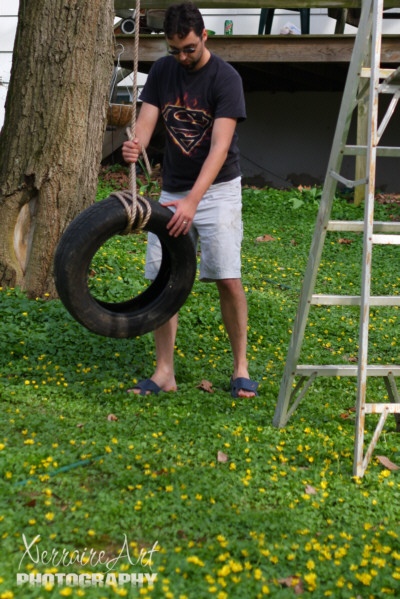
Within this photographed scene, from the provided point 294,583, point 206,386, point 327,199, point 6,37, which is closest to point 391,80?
point 327,199

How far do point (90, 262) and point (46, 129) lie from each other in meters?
2.17

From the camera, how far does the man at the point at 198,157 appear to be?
3.73m

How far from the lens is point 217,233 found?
407 centimetres

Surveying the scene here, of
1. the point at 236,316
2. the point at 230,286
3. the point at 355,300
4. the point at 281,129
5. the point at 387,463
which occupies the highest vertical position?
the point at 355,300

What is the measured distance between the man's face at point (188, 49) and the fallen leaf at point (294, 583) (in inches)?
103

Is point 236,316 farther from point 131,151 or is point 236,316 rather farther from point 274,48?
point 274,48

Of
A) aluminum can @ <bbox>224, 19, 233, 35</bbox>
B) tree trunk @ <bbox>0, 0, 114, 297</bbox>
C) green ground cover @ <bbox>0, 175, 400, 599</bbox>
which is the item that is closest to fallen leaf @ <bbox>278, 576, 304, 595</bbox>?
green ground cover @ <bbox>0, 175, 400, 599</bbox>

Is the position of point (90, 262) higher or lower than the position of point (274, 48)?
lower

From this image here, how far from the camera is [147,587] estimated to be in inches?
93.7

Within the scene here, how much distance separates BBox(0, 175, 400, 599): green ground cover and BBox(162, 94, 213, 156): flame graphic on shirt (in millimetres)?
1464

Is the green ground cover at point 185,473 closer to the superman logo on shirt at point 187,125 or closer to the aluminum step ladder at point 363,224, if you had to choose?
the aluminum step ladder at point 363,224

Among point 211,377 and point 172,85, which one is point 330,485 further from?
point 172,85

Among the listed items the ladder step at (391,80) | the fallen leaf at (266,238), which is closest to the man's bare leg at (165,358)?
the ladder step at (391,80)

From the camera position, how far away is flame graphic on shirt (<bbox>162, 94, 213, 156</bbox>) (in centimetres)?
392
